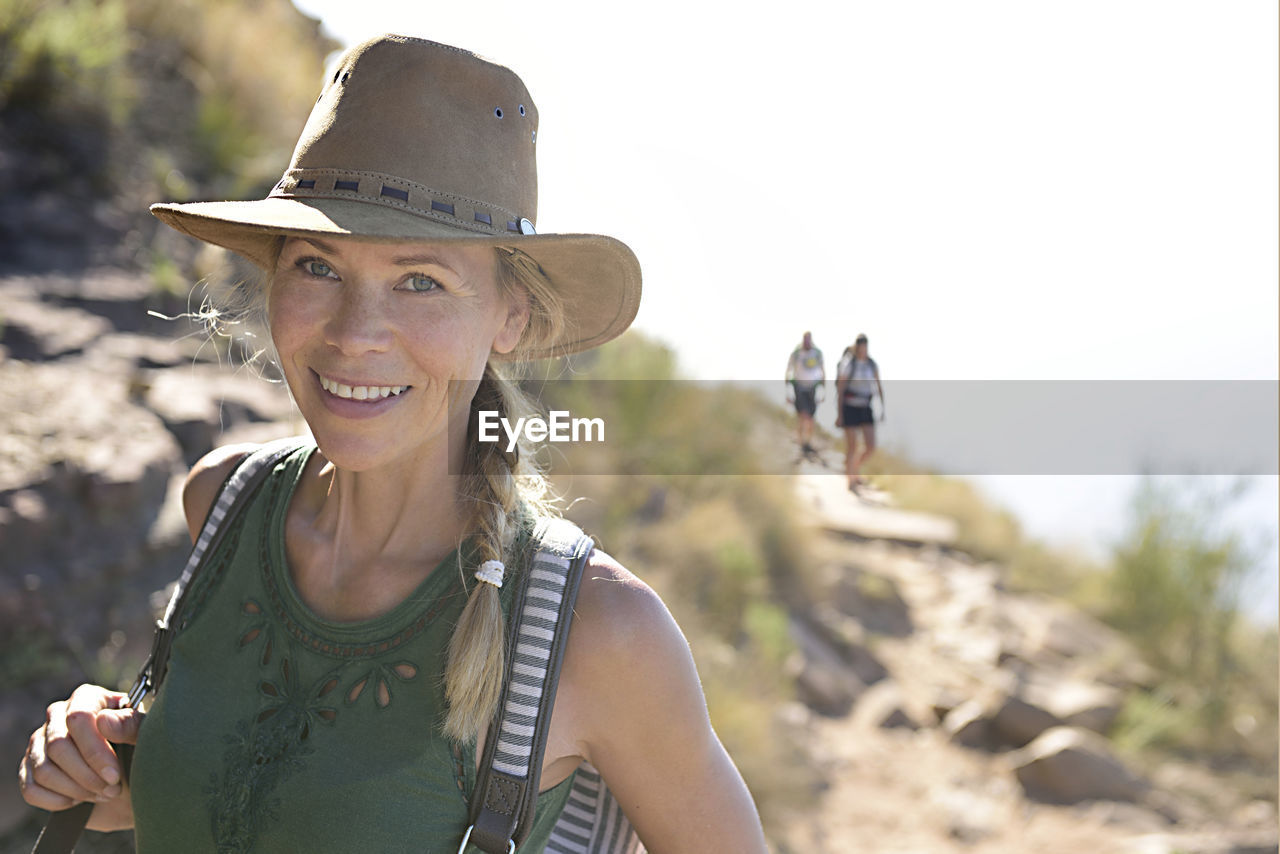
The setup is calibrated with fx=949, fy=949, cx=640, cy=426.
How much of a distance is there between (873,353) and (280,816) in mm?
1146

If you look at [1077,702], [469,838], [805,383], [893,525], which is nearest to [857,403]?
[805,383]

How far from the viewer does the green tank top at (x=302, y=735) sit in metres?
1.35

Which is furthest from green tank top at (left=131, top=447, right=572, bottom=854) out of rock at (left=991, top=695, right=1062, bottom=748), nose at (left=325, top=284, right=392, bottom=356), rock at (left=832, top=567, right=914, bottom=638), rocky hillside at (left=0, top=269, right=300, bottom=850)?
rock at (left=832, top=567, right=914, bottom=638)

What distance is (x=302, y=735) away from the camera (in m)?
1.43

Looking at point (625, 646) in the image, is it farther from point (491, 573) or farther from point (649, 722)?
point (491, 573)

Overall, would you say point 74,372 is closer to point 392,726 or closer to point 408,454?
point 408,454

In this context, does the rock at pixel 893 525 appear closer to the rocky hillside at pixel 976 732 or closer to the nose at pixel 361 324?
the rocky hillside at pixel 976 732

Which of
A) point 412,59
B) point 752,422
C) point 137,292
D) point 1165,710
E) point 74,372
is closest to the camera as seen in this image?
point 412,59

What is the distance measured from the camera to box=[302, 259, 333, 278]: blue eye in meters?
1.51

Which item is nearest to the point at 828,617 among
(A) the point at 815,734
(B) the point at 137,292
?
(A) the point at 815,734

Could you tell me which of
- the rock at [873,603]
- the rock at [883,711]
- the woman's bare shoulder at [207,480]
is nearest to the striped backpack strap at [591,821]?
the woman's bare shoulder at [207,480]

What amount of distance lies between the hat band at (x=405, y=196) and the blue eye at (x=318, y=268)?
0.34ft

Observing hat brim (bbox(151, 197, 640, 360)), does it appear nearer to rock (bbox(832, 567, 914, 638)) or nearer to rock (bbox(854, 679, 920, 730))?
rock (bbox(854, 679, 920, 730))

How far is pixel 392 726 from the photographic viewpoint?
4.59 ft
